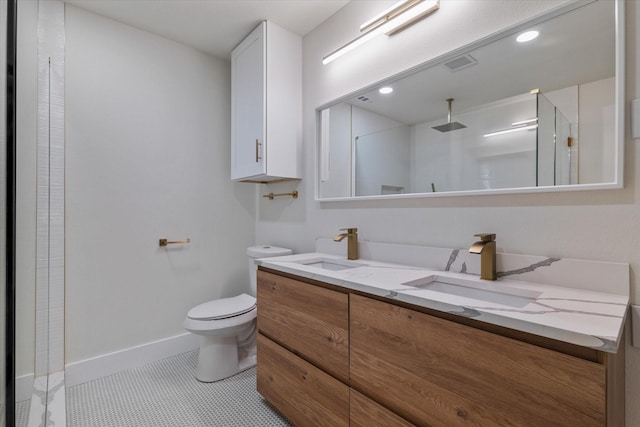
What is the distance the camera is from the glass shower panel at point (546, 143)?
1079 mm

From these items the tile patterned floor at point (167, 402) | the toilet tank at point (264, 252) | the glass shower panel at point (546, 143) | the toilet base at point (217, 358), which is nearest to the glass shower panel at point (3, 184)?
the tile patterned floor at point (167, 402)

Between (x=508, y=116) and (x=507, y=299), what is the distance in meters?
0.72

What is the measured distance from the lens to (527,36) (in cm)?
115

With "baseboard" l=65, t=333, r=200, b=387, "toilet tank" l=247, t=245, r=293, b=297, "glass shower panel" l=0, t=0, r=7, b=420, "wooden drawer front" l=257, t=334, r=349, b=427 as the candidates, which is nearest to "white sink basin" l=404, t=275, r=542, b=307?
"wooden drawer front" l=257, t=334, r=349, b=427

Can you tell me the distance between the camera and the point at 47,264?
179cm

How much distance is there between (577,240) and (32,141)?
269 cm

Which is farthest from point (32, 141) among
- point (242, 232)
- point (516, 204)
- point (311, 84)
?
point (516, 204)

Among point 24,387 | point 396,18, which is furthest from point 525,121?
point 24,387

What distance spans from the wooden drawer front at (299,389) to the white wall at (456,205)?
0.76m

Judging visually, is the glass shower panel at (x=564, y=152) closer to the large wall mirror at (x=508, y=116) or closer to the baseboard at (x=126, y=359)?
the large wall mirror at (x=508, y=116)

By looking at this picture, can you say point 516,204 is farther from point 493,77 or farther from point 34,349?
point 34,349

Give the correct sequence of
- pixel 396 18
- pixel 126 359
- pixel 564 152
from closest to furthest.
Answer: pixel 564 152 < pixel 396 18 < pixel 126 359

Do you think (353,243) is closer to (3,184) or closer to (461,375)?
(461,375)

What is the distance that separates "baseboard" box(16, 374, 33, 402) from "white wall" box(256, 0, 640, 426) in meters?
1.64
